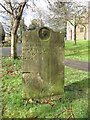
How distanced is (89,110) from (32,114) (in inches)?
50.9

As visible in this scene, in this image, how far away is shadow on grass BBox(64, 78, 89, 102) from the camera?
336 centimetres

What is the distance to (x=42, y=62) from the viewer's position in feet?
10.3

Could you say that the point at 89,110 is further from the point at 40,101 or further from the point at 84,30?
the point at 84,30

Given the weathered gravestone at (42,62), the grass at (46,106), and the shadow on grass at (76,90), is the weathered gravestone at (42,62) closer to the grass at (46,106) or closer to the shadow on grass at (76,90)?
the grass at (46,106)

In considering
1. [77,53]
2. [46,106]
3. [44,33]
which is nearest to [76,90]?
[46,106]

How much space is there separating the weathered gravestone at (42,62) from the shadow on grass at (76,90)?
42 cm

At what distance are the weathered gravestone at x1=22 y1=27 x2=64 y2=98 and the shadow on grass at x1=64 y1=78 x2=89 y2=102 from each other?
1.38 feet

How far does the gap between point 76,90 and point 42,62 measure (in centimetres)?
148

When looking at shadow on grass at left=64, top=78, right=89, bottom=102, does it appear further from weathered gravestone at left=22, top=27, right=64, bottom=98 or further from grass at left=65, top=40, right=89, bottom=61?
grass at left=65, top=40, right=89, bottom=61

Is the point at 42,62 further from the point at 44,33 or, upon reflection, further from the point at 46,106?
the point at 46,106

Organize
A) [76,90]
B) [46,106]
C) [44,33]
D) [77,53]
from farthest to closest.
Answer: [77,53], [76,90], [44,33], [46,106]

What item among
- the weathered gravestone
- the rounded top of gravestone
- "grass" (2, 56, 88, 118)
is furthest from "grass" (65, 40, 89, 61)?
the rounded top of gravestone

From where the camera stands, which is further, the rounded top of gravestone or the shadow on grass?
the shadow on grass

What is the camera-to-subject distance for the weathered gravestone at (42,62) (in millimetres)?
3062
